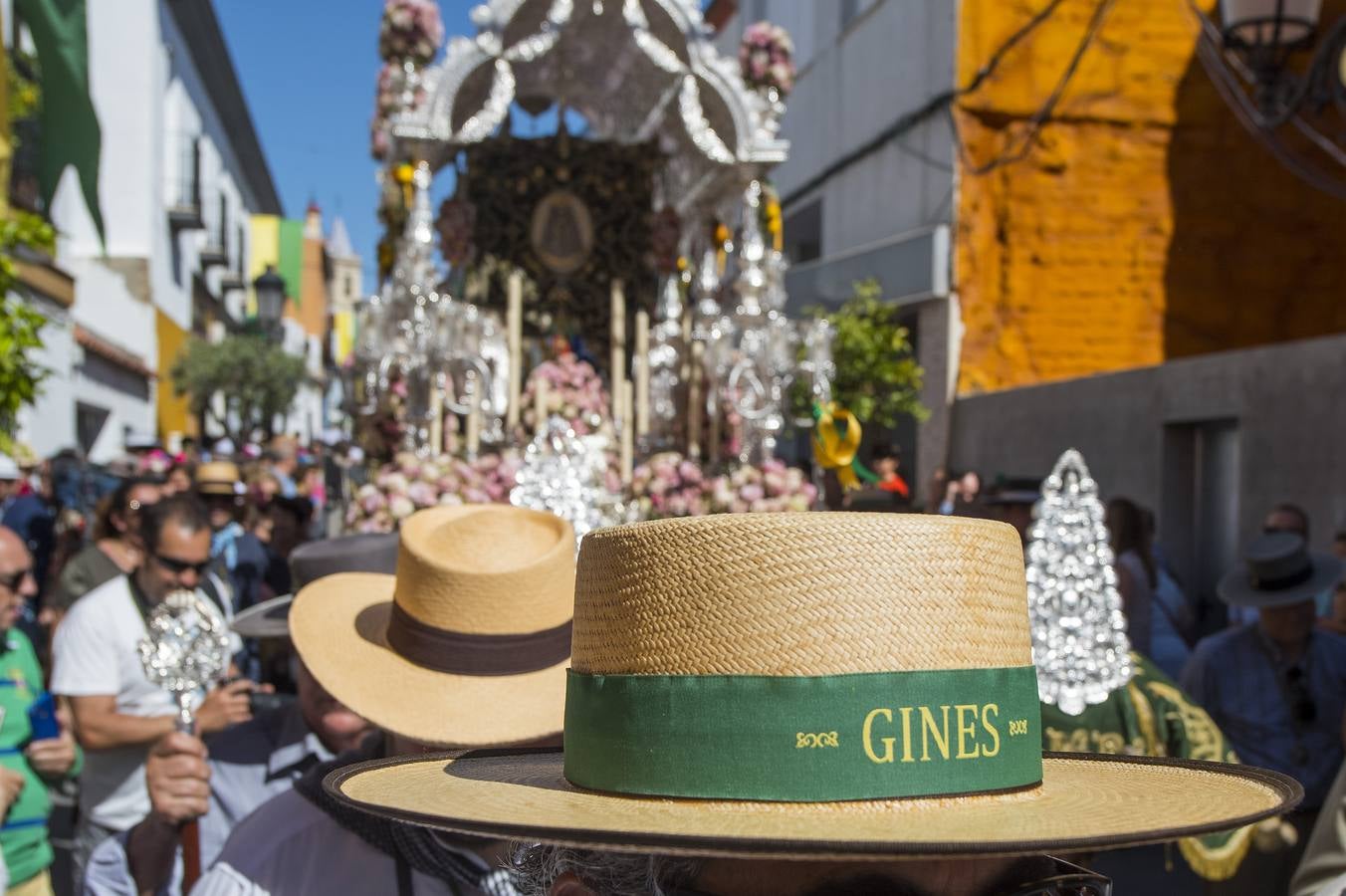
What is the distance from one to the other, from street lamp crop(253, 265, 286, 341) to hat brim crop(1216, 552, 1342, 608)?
518 inches

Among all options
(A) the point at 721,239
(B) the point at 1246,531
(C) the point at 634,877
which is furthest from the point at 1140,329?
(C) the point at 634,877

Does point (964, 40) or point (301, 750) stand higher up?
point (964, 40)

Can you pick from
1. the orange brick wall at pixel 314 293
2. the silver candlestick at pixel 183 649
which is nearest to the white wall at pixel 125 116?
the silver candlestick at pixel 183 649

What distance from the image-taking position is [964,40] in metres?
16.2

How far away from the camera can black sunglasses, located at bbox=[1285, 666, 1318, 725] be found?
4.77 metres

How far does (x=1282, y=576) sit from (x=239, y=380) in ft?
90.8

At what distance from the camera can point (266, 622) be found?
4367 millimetres

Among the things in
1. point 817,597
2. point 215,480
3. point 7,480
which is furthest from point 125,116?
point 817,597

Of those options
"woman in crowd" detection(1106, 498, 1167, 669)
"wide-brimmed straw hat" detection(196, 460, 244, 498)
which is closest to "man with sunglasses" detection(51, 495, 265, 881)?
"woman in crowd" detection(1106, 498, 1167, 669)

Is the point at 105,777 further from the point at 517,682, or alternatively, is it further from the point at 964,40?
the point at 964,40

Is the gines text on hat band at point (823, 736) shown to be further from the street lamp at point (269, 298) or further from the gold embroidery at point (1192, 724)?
the street lamp at point (269, 298)

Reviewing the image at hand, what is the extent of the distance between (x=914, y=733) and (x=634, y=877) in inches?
15.5

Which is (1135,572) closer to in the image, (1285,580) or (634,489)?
(1285,580)

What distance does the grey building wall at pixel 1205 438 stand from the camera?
398 inches
